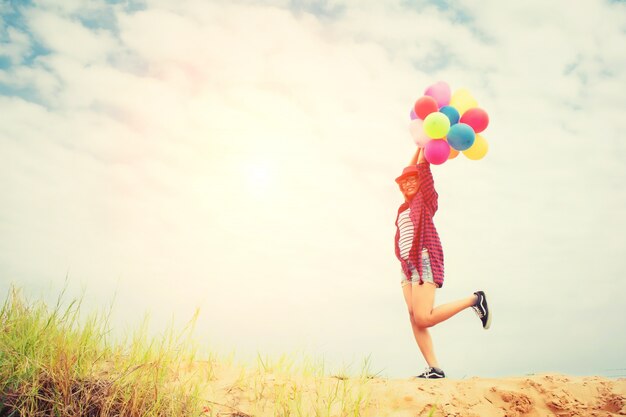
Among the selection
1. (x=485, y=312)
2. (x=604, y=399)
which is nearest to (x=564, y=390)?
(x=604, y=399)

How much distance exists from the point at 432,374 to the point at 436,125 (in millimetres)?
2561

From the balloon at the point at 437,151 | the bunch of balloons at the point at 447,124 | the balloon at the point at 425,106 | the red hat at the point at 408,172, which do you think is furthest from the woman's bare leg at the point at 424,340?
the balloon at the point at 425,106

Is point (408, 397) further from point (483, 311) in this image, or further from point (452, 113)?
point (452, 113)

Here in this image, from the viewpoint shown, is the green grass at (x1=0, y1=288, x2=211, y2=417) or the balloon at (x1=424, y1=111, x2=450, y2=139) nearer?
the green grass at (x1=0, y1=288, x2=211, y2=417)

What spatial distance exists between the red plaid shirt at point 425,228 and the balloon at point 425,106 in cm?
59

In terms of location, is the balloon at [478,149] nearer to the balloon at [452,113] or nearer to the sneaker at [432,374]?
the balloon at [452,113]

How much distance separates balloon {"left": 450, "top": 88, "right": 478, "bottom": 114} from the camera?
17.6ft

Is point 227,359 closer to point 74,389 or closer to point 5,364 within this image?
point 74,389

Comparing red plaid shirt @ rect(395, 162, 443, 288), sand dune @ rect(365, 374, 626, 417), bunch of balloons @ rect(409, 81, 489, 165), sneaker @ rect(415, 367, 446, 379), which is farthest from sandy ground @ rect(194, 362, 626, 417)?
bunch of balloons @ rect(409, 81, 489, 165)

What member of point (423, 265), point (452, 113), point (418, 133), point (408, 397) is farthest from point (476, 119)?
point (408, 397)

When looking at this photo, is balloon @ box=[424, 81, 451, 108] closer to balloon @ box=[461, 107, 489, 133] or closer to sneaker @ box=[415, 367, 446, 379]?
balloon @ box=[461, 107, 489, 133]

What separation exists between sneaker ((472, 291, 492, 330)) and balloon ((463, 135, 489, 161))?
1665 millimetres

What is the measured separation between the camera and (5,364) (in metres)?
3.06

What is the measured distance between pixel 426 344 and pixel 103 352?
3049 mm
